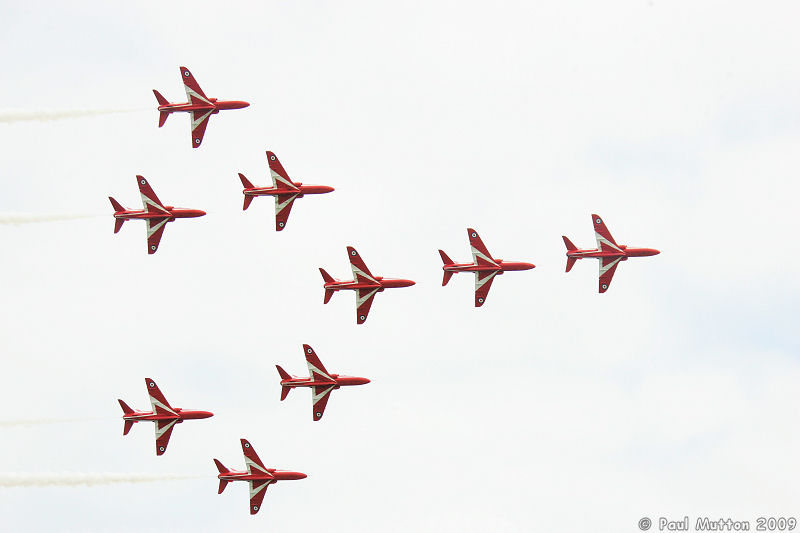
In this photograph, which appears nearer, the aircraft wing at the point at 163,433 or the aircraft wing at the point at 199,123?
the aircraft wing at the point at 163,433

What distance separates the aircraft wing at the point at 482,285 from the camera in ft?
399

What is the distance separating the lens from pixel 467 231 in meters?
122

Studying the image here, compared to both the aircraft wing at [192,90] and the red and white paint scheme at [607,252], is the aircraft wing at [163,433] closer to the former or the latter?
the aircraft wing at [192,90]

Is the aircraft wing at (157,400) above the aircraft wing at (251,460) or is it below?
above

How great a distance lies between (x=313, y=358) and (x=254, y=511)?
1454 centimetres

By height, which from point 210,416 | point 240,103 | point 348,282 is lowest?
point 210,416

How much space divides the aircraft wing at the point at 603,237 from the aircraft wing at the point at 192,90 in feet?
118

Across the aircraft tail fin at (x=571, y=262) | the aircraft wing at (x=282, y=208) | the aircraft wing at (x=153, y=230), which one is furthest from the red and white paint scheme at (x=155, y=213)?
the aircraft tail fin at (x=571, y=262)

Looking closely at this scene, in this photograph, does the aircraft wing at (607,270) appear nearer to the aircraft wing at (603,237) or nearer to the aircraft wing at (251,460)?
the aircraft wing at (603,237)

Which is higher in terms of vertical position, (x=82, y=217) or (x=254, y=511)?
(x=82, y=217)

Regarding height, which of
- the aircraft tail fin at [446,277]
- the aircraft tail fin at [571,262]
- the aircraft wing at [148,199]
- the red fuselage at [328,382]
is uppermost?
the aircraft wing at [148,199]

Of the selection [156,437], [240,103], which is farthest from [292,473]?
[240,103]

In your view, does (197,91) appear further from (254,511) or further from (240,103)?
(254,511)

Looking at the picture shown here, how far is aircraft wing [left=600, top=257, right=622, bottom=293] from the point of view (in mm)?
122750
